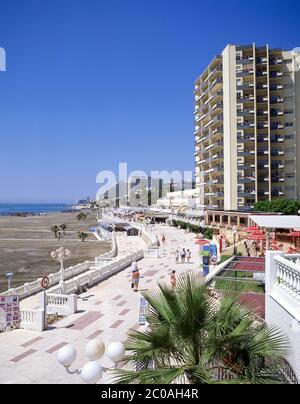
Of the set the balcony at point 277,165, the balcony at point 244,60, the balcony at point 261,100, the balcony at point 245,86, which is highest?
the balcony at point 244,60

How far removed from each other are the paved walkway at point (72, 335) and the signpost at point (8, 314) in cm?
37

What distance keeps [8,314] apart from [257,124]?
156ft

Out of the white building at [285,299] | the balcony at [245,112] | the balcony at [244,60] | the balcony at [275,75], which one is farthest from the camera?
the balcony at [275,75]

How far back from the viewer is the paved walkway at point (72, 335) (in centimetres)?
721

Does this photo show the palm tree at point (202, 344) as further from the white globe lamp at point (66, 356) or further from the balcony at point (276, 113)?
the balcony at point (276, 113)

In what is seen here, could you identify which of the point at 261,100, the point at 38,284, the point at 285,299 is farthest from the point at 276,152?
the point at 285,299

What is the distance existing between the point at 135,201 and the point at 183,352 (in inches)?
5728

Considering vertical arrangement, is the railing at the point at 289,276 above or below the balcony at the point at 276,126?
below

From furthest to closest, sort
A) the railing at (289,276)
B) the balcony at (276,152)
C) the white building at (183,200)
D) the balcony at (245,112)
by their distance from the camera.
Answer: the white building at (183,200) → the balcony at (276,152) → the balcony at (245,112) → the railing at (289,276)

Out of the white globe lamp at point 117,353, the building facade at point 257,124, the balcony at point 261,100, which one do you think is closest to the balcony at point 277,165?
the building facade at point 257,124

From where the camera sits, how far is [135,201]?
149m
